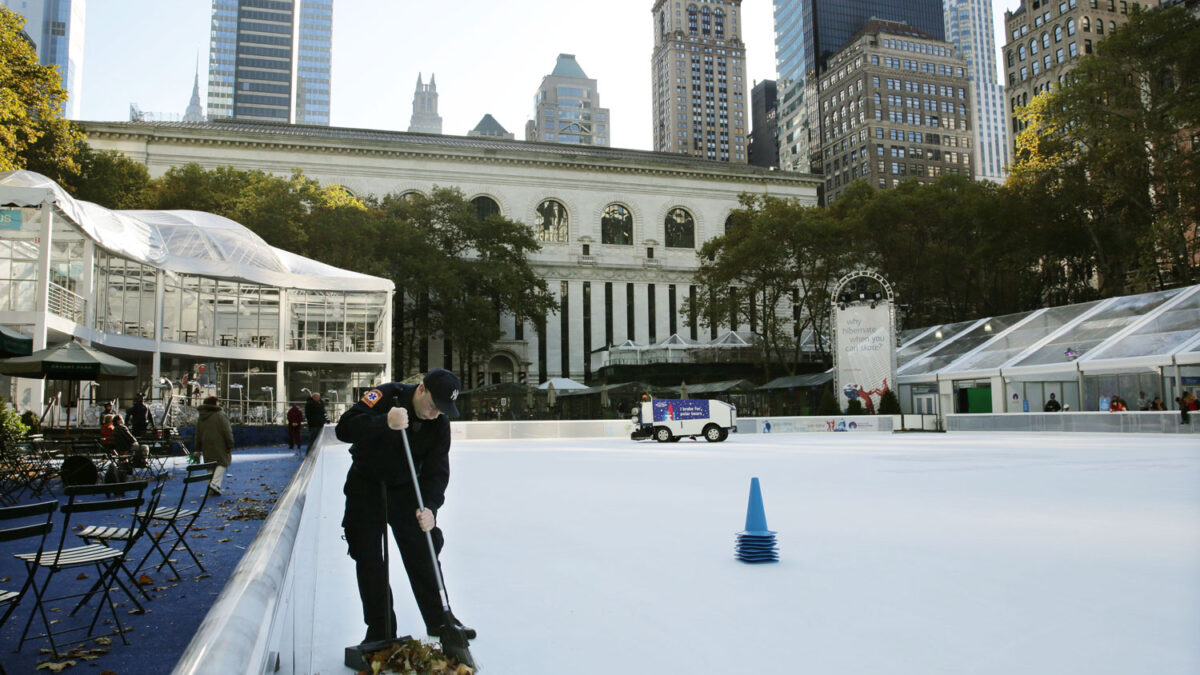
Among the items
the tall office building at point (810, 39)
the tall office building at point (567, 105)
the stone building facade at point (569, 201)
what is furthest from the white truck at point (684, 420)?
the tall office building at point (567, 105)

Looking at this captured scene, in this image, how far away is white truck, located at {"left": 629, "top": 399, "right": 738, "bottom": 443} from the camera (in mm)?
30453

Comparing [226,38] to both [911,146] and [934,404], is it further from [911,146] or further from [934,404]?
[934,404]

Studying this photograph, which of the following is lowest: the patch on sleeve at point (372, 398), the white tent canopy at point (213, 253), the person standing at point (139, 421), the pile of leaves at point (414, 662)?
the pile of leaves at point (414, 662)

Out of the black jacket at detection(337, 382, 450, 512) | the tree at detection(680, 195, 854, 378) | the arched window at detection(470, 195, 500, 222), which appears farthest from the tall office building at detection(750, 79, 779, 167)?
the black jacket at detection(337, 382, 450, 512)

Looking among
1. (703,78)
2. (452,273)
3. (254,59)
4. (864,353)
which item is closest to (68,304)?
(452,273)

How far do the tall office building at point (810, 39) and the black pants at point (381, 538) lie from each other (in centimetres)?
14010

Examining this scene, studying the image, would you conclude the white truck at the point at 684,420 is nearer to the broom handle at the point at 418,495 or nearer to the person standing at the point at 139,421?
the person standing at the point at 139,421

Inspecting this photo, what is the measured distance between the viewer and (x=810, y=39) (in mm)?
147625

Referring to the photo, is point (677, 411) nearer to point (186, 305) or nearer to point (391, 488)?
point (186, 305)

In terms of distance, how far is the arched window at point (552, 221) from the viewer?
2793 inches

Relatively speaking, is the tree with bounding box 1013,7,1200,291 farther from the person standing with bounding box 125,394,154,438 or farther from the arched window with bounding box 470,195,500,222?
the person standing with bounding box 125,394,154,438

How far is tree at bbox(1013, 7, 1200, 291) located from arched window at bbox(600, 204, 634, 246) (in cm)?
3361

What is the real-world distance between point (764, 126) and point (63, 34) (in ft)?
432

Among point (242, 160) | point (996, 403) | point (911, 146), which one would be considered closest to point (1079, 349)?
point (996, 403)
